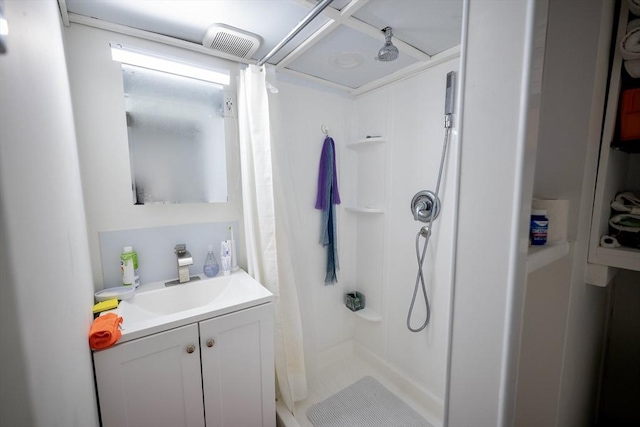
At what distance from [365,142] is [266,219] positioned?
0.96 meters

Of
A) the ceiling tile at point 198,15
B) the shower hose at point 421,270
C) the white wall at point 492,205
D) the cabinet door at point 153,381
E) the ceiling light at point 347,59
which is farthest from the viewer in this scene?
the shower hose at point 421,270

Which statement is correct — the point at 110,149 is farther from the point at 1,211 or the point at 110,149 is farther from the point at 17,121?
the point at 1,211

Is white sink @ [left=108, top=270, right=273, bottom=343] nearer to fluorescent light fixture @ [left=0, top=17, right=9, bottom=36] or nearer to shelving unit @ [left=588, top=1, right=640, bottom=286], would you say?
fluorescent light fixture @ [left=0, top=17, right=9, bottom=36]

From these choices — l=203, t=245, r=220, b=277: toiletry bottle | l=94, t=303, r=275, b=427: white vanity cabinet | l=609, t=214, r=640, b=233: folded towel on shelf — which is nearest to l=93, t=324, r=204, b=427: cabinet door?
l=94, t=303, r=275, b=427: white vanity cabinet

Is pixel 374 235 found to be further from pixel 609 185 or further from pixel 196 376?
pixel 196 376

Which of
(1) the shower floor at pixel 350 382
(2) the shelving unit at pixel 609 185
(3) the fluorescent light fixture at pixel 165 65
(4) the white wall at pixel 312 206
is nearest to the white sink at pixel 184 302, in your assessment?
(4) the white wall at pixel 312 206

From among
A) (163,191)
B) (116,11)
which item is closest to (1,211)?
(163,191)

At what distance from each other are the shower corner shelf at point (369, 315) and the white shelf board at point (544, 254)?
1423 millimetres

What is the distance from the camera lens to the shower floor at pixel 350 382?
154cm

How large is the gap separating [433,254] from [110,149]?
1.90m

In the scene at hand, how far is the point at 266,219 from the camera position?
4.70 feet

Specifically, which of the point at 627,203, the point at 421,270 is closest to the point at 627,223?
the point at 627,203

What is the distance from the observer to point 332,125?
75.3 inches

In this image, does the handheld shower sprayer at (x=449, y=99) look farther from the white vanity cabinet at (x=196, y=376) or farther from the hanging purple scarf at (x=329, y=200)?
the white vanity cabinet at (x=196, y=376)
